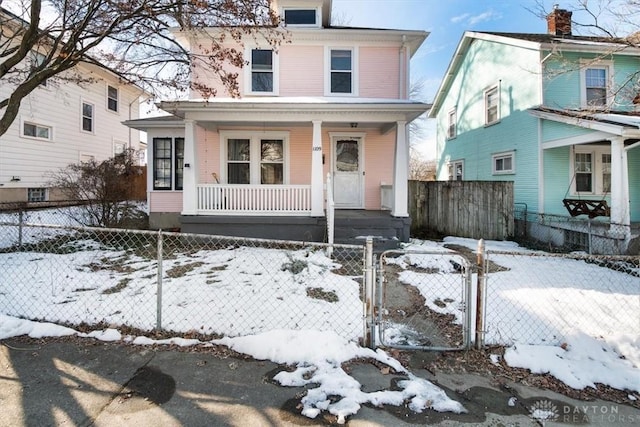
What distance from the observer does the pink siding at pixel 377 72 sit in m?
10.8

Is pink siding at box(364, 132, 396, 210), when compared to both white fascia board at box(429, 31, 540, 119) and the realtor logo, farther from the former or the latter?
the realtor logo

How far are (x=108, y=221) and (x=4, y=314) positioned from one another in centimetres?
592

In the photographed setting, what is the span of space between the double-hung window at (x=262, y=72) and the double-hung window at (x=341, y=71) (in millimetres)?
1829

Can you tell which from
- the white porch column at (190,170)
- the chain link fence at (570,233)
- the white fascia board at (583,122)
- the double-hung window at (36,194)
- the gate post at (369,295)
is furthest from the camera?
the double-hung window at (36,194)

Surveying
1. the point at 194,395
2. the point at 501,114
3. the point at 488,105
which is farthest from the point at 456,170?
the point at 194,395

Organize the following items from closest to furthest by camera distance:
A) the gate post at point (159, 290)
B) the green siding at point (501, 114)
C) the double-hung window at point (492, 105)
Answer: the gate post at point (159, 290), the green siding at point (501, 114), the double-hung window at point (492, 105)

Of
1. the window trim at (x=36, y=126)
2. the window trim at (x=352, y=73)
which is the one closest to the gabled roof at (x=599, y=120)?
the window trim at (x=352, y=73)

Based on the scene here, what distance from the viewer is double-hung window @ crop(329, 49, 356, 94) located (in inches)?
426

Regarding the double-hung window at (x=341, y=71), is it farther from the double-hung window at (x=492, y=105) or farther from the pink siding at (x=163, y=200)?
the double-hung window at (x=492, y=105)

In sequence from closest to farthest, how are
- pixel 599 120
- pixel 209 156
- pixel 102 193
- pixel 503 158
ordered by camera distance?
pixel 599 120
pixel 102 193
pixel 209 156
pixel 503 158

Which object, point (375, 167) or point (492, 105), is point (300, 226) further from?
point (492, 105)

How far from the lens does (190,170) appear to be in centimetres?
869

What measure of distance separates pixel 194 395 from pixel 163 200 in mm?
9225

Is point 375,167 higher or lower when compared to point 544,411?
higher
